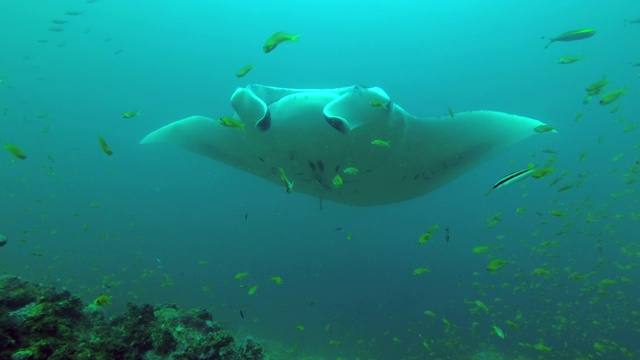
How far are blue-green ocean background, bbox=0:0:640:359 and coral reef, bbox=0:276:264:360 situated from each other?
21.1 m

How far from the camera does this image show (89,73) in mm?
39469

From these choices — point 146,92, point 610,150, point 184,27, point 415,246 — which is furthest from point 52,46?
point 610,150

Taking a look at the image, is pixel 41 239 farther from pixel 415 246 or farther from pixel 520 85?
pixel 520 85

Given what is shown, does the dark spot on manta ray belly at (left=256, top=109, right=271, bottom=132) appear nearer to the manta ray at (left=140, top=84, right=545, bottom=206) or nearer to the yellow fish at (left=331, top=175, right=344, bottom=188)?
the manta ray at (left=140, top=84, right=545, bottom=206)

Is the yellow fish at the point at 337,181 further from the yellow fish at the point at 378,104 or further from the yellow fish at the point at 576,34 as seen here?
the yellow fish at the point at 576,34

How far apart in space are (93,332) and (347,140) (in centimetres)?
291

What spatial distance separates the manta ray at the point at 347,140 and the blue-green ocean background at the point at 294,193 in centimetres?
2080

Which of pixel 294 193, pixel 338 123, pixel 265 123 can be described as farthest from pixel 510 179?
pixel 294 193

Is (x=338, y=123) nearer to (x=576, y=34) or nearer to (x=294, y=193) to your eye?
(x=576, y=34)

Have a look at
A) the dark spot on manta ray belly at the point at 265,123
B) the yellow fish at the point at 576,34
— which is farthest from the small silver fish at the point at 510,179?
the yellow fish at the point at 576,34

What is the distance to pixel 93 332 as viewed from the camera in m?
3.03

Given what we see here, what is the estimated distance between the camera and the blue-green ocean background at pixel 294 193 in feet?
93.6

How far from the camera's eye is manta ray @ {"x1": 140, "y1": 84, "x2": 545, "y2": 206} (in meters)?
3.41

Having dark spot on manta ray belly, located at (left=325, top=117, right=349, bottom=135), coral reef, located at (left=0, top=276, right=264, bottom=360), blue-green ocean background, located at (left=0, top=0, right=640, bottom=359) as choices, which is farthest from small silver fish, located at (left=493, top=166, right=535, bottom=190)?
blue-green ocean background, located at (left=0, top=0, right=640, bottom=359)
